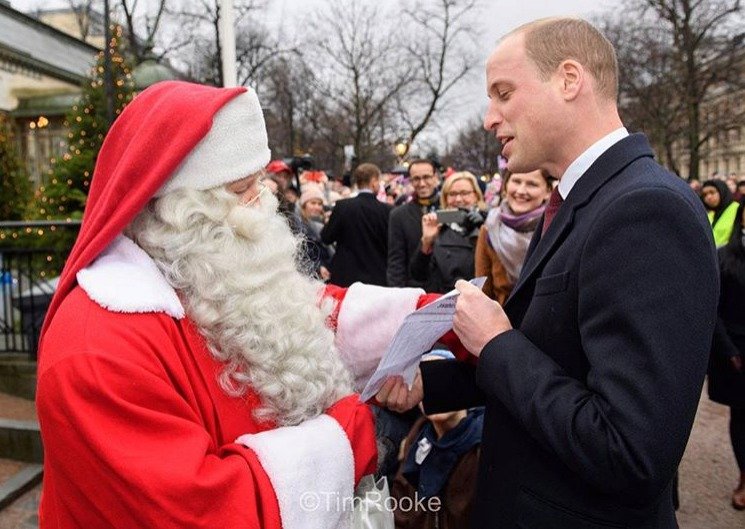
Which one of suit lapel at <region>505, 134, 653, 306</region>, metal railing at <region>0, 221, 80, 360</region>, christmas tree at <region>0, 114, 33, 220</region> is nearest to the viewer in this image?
suit lapel at <region>505, 134, 653, 306</region>

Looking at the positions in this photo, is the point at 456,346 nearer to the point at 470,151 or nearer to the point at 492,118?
the point at 492,118

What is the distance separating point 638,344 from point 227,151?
3.65 ft

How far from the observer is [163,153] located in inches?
61.6

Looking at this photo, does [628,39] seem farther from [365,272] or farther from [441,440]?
[441,440]

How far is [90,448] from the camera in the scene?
1.31 meters

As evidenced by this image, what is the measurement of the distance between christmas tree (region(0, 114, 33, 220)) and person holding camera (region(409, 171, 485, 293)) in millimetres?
9545

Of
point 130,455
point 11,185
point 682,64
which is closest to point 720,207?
point 130,455

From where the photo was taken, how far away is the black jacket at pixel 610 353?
1.34 metres

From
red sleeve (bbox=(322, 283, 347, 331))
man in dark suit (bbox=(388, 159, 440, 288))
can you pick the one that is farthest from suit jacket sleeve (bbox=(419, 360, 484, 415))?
man in dark suit (bbox=(388, 159, 440, 288))

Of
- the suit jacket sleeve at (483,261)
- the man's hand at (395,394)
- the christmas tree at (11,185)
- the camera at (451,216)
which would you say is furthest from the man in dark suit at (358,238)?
the christmas tree at (11,185)

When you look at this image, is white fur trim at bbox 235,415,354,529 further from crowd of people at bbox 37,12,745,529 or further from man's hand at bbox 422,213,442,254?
man's hand at bbox 422,213,442,254

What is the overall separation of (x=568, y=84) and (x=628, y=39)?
3417 cm

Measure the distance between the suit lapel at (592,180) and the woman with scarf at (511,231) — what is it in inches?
94.0

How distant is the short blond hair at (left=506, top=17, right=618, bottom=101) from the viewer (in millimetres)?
1666
